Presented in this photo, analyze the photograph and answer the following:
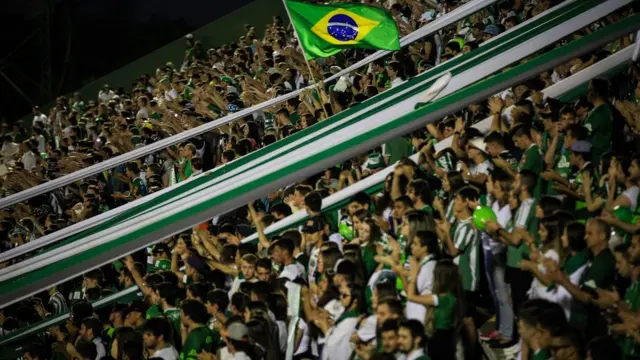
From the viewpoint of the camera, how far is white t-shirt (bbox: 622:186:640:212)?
5245 mm

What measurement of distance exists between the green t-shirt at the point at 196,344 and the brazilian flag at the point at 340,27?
2.89m

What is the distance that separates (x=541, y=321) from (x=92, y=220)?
3925 mm

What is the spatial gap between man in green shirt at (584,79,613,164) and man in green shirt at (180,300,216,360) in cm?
301

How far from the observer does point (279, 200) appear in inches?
320

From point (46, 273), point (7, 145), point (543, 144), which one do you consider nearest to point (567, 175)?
point (543, 144)

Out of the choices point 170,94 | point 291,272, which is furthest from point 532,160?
point 170,94

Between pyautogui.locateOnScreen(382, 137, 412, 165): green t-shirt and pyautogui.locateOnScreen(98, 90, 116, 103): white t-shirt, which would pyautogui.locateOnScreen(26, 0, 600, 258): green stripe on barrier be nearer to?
pyautogui.locateOnScreen(382, 137, 412, 165): green t-shirt

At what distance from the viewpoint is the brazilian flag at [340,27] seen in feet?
24.2

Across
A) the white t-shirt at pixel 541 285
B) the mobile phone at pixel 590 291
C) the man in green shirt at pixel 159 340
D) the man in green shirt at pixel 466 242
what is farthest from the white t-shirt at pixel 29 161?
the mobile phone at pixel 590 291

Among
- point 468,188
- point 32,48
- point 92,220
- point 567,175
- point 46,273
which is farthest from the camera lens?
point 32,48

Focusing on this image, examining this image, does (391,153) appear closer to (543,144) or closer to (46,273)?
(543,144)

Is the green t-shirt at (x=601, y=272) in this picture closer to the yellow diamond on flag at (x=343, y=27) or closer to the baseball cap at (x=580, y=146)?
the baseball cap at (x=580, y=146)

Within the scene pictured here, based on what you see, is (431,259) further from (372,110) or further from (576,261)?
(372,110)

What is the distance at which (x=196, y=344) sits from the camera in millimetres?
5656
